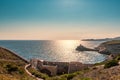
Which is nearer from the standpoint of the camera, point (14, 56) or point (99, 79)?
point (99, 79)

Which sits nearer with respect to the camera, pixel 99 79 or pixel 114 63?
pixel 99 79

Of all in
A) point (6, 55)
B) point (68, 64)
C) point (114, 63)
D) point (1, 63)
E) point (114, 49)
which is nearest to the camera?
point (114, 63)

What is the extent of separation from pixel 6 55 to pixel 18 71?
17597 millimetres

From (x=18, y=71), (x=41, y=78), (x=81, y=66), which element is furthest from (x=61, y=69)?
(x=18, y=71)

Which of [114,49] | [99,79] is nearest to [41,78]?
[99,79]

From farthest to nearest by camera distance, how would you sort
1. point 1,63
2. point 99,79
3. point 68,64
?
1. point 68,64
2. point 1,63
3. point 99,79

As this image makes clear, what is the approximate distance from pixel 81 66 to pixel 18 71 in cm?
2769

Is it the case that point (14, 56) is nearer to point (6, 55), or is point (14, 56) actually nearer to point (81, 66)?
point (6, 55)

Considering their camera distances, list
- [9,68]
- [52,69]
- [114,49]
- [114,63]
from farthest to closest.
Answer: [114,49], [52,69], [9,68], [114,63]

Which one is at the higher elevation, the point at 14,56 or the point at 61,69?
the point at 14,56

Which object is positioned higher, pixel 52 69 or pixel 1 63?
pixel 1 63

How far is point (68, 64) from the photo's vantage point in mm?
64188

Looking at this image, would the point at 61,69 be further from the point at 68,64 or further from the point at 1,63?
the point at 1,63

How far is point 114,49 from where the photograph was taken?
636 ft
